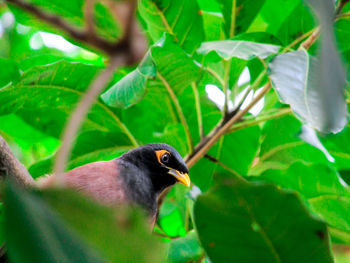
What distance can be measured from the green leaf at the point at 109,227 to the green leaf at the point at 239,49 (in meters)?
Answer: 1.60

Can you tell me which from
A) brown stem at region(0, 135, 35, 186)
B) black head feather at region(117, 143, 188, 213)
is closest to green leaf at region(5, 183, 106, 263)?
brown stem at region(0, 135, 35, 186)

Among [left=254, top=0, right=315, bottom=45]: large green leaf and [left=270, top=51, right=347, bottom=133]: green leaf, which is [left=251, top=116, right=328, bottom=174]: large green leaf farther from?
[left=270, top=51, right=347, bottom=133]: green leaf

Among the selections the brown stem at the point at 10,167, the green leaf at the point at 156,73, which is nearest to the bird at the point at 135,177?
the green leaf at the point at 156,73

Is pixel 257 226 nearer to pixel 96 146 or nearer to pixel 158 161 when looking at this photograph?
pixel 158 161

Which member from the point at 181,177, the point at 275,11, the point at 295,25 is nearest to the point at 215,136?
the point at 181,177

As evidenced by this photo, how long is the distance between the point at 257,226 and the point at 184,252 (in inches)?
36.1

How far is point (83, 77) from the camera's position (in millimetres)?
2809

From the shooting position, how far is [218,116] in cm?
313

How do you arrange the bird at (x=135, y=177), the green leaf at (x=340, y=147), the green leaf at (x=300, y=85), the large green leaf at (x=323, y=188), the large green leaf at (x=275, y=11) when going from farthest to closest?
the large green leaf at (x=275, y=11) < the green leaf at (x=340, y=147) < the large green leaf at (x=323, y=188) < the bird at (x=135, y=177) < the green leaf at (x=300, y=85)

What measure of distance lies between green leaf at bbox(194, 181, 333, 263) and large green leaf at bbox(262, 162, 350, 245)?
1.34 m

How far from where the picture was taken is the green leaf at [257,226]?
140 cm

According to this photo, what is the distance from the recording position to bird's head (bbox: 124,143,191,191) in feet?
9.48

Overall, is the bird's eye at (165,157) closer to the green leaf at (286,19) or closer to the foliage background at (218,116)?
the foliage background at (218,116)

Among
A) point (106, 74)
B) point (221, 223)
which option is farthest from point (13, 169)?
point (106, 74)
